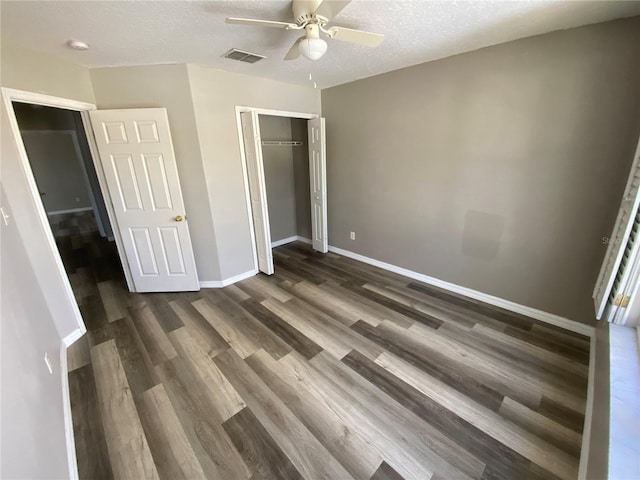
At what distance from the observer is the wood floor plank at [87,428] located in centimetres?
143

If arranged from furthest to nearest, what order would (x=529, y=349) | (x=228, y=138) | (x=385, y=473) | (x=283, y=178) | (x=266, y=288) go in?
(x=283, y=178), (x=266, y=288), (x=228, y=138), (x=529, y=349), (x=385, y=473)

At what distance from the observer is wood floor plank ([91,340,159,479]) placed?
4.74 ft

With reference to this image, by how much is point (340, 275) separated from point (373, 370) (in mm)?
1685

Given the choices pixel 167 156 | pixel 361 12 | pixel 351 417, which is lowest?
pixel 351 417

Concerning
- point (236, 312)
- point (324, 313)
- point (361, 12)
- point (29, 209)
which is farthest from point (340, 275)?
point (29, 209)

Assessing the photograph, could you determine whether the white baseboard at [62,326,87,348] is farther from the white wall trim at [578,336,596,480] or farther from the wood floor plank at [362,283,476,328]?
the white wall trim at [578,336,596,480]

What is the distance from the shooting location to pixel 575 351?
2.21 m

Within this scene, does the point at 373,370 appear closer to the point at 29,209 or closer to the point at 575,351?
the point at 575,351

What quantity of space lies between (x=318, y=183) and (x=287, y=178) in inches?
36.3

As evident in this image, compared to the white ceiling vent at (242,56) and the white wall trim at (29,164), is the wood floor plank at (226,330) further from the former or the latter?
the white ceiling vent at (242,56)

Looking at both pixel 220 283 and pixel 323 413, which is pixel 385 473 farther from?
pixel 220 283

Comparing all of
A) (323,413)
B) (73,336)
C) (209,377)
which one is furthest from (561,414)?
(73,336)

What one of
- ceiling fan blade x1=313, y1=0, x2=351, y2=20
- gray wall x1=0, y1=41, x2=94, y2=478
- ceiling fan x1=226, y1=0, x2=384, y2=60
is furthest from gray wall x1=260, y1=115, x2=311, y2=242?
ceiling fan blade x1=313, y1=0, x2=351, y2=20

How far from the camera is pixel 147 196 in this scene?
290 cm
